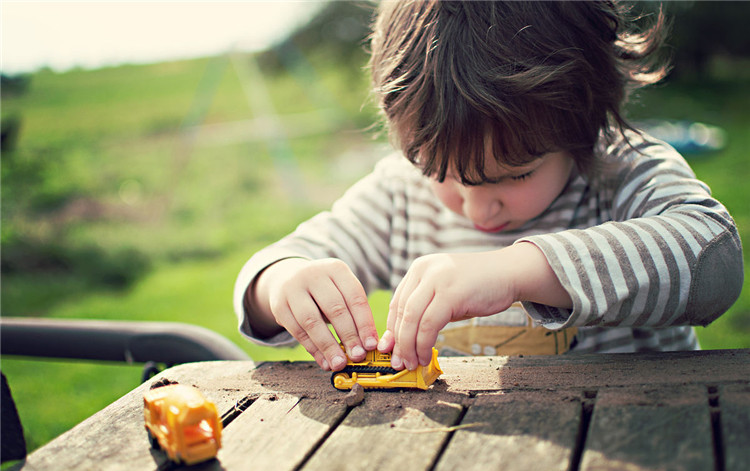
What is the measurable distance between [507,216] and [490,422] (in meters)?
0.61

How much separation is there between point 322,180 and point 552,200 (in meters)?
5.81

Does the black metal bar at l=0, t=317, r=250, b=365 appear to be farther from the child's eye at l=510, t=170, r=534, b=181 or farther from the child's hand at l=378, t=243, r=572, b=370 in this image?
the child's eye at l=510, t=170, r=534, b=181

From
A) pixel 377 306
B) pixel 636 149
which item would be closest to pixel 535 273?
pixel 636 149

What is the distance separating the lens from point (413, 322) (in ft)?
3.09

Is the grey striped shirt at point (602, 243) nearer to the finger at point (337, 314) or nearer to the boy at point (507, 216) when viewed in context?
the boy at point (507, 216)

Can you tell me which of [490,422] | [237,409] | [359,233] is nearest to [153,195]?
[359,233]

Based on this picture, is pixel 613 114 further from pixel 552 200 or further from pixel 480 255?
pixel 480 255

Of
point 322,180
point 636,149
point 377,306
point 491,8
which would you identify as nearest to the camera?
point 491,8

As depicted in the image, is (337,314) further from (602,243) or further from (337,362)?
(602,243)

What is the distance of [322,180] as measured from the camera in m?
7.03

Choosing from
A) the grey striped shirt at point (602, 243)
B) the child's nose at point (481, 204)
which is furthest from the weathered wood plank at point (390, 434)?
Result: the child's nose at point (481, 204)

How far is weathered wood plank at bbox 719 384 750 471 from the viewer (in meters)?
0.65

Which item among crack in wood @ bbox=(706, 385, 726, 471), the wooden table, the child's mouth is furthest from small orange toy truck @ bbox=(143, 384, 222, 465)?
the child's mouth

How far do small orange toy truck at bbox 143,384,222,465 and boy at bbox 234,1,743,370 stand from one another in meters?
0.29
